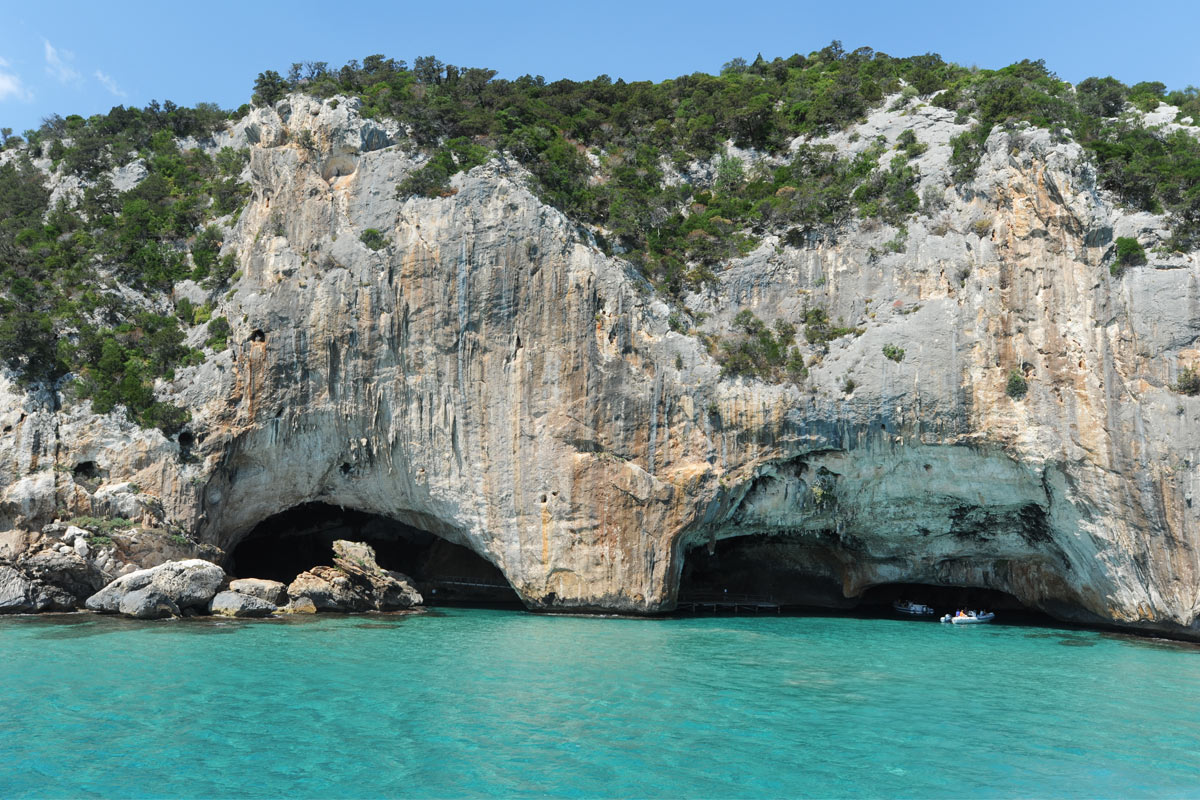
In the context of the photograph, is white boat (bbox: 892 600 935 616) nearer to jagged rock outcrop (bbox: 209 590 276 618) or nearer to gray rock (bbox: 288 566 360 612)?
gray rock (bbox: 288 566 360 612)

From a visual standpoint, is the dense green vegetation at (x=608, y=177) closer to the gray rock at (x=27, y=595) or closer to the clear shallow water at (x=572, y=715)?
the gray rock at (x=27, y=595)

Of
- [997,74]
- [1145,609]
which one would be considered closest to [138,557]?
[1145,609]

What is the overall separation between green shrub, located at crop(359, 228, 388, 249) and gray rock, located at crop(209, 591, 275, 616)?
1250 centimetres

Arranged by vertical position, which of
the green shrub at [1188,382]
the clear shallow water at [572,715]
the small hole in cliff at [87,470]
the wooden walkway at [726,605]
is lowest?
the clear shallow water at [572,715]

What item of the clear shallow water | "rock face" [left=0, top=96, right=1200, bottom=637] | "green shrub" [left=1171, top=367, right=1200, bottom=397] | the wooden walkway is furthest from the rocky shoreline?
"green shrub" [left=1171, top=367, right=1200, bottom=397]

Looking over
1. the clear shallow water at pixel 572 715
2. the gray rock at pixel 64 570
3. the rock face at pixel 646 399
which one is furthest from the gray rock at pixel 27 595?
the rock face at pixel 646 399

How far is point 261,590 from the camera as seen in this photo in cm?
2455

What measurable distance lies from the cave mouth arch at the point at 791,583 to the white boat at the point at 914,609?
357 millimetres

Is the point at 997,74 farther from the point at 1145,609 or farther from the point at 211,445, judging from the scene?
the point at 211,445

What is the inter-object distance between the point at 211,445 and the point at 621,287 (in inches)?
594

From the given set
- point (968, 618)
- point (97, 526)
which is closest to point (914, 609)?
point (968, 618)

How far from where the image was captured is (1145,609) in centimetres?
2262

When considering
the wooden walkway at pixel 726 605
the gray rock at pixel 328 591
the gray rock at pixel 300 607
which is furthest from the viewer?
the wooden walkway at pixel 726 605

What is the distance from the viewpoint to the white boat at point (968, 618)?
91.3 ft
